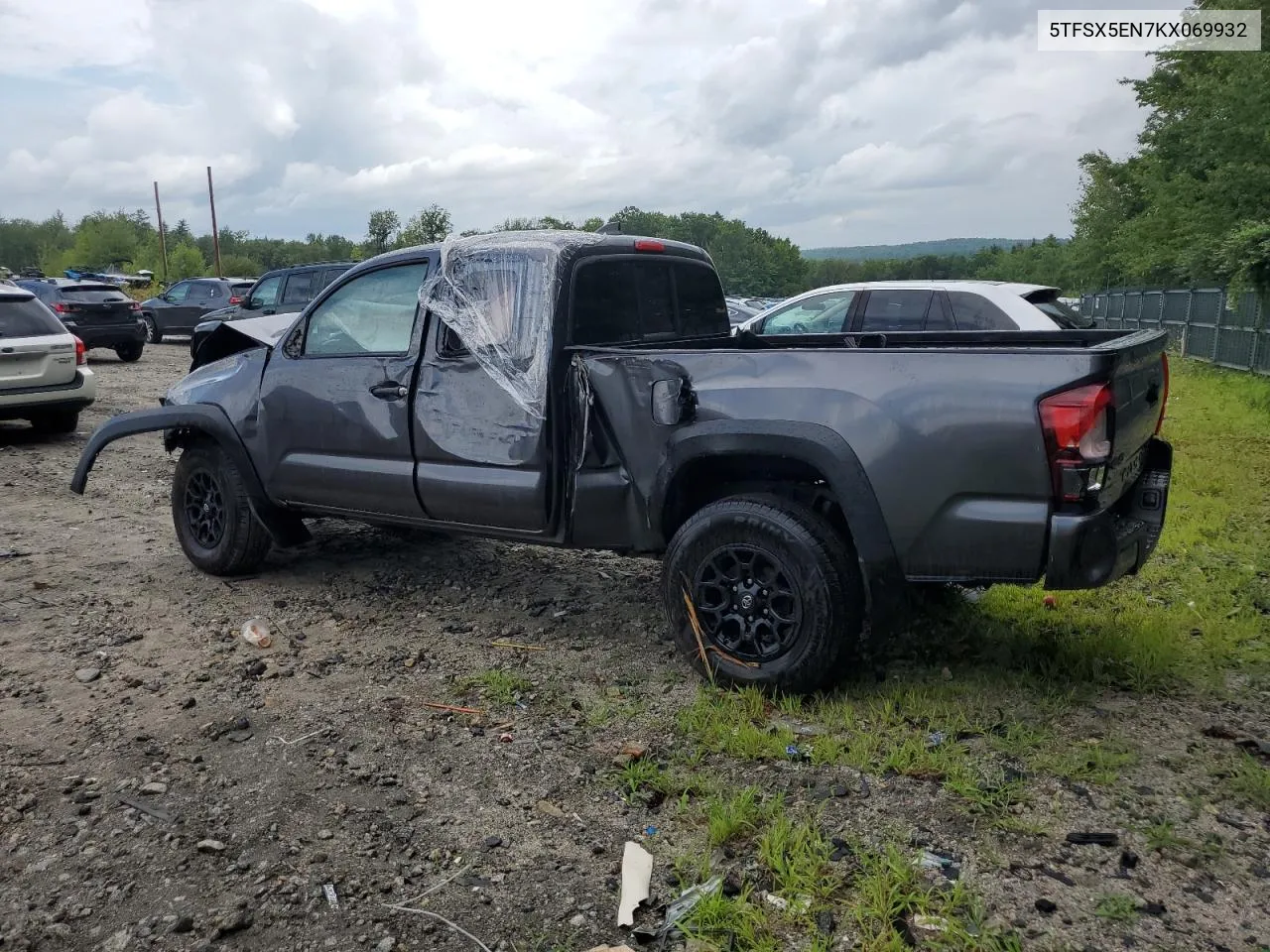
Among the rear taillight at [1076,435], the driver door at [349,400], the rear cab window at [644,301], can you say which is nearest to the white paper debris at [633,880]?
the rear taillight at [1076,435]

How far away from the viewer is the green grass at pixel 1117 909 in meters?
2.60

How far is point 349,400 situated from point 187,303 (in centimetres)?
2073

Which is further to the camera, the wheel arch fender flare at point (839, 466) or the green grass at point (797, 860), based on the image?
the wheel arch fender flare at point (839, 466)

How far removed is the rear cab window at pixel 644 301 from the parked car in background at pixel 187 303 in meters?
19.7

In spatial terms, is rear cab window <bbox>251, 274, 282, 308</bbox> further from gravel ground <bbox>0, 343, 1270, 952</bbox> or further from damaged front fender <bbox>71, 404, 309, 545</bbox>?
gravel ground <bbox>0, 343, 1270, 952</bbox>

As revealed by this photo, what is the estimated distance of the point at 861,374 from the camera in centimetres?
363

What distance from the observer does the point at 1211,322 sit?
59.7 ft

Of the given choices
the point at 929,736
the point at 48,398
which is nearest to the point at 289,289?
the point at 48,398

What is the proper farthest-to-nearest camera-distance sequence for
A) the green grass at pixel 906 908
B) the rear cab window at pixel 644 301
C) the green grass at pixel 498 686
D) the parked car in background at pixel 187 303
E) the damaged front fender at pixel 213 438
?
the parked car in background at pixel 187 303 → the damaged front fender at pixel 213 438 → the rear cab window at pixel 644 301 → the green grass at pixel 498 686 → the green grass at pixel 906 908

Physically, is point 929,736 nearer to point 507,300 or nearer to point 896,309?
point 507,300

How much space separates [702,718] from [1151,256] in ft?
103

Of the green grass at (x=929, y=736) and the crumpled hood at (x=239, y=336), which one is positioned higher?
the crumpled hood at (x=239, y=336)

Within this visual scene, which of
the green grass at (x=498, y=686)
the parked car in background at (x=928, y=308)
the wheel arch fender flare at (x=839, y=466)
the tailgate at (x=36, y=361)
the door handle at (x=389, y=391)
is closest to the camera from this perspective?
the wheel arch fender flare at (x=839, y=466)

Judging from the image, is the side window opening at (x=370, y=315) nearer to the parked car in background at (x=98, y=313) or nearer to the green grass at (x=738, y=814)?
the green grass at (x=738, y=814)
